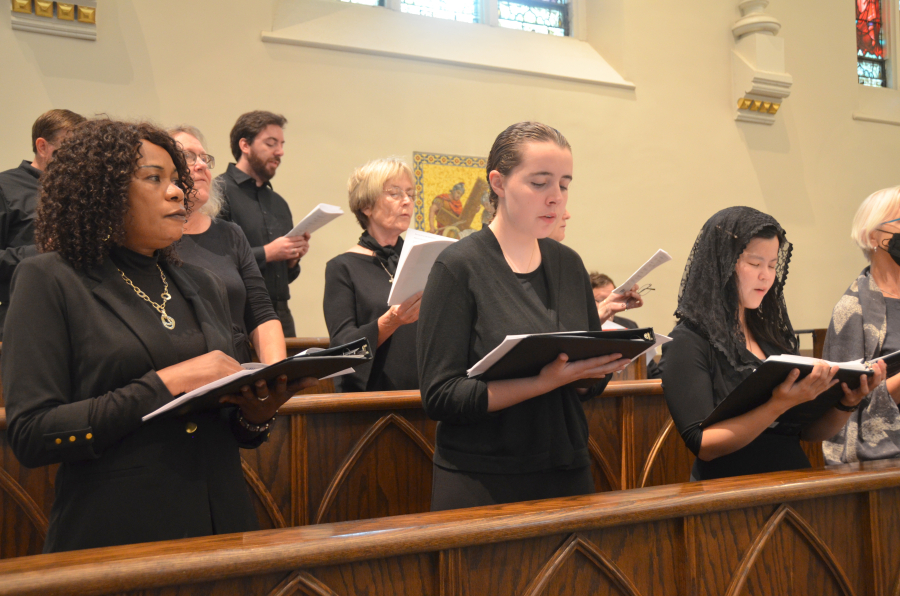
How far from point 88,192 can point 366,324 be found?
124 cm

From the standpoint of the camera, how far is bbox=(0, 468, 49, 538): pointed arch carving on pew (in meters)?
2.04

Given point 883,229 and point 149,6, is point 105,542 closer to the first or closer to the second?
point 883,229

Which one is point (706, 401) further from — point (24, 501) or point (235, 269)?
point (24, 501)

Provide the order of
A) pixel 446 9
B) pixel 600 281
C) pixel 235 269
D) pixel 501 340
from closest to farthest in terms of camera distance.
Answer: pixel 501 340 → pixel 235 269 → pixel 600 281 → pixel 446 9

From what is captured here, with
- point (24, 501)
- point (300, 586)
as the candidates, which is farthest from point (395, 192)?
point (300, 586)

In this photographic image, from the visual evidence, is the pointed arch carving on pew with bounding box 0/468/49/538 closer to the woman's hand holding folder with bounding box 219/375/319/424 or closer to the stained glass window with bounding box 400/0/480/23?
the woman's hand holding folder with bounding box 219/375/319/424

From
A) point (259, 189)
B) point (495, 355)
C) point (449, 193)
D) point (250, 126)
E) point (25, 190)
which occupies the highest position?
point (250, 126)

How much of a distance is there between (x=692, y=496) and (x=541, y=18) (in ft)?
20.5

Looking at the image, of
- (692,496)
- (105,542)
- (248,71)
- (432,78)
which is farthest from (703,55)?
(105,542)

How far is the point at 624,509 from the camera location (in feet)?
4.78

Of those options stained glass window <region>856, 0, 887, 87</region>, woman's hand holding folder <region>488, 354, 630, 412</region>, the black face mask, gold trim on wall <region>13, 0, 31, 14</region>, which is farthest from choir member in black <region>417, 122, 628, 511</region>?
stained glass window <region>856, 0, 887, 87</region>

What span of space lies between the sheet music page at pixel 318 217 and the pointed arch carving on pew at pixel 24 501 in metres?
1.47

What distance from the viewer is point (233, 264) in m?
2.63

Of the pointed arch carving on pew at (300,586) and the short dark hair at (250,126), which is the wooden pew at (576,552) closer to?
the pointed arch carving on pew at (300,586)
